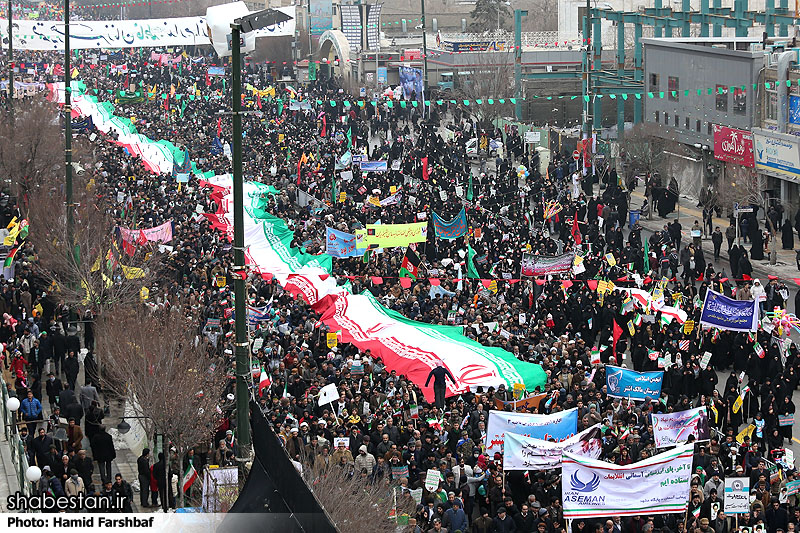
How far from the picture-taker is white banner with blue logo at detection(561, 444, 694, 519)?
627 inches

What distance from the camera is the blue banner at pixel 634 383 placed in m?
20.1

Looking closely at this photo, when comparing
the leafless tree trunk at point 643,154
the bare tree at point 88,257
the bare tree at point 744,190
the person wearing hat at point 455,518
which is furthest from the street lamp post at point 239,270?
the leafless tree trunk at point 643,154

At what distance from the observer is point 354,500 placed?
553 inches

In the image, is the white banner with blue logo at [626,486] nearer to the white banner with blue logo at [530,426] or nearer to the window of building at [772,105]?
the white banner with blue logo at [530,426]

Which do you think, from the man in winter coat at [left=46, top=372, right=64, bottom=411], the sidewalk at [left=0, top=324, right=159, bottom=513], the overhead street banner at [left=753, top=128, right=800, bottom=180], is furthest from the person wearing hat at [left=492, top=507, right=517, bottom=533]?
the overhead street banner at [left=753, top=128, right=800, bottom=180]

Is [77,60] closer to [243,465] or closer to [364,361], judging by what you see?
[364,361]

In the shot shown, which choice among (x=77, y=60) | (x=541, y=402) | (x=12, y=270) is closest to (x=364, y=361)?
(x=541, y=402)

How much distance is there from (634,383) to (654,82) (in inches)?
1235

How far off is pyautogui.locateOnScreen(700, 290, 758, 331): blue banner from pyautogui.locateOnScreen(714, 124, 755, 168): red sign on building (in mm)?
18368

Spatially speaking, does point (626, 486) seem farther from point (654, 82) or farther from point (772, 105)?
point (654, 82)

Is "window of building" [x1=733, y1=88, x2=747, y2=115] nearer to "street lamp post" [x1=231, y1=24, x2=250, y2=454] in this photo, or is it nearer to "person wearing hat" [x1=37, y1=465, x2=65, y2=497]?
"person wearing hat" [x1=37, y1=465, x2=65, y2=497]

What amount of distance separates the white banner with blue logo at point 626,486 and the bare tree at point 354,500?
187cm

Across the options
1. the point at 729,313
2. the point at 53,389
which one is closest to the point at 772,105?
the point at 729,313

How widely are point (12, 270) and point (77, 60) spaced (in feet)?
203
